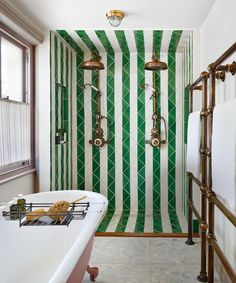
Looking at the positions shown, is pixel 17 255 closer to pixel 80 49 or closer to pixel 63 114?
pixel 63 114

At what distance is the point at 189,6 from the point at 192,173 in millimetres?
1468

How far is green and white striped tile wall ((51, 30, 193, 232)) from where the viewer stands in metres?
3.92

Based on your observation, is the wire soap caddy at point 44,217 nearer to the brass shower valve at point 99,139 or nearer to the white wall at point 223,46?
the white wall at point 223,46

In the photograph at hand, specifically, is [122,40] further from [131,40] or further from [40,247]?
[40,247]

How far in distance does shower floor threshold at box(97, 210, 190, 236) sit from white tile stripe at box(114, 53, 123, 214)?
0.24 metres

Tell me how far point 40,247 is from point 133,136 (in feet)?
8.05

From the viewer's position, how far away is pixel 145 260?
99.0 inches

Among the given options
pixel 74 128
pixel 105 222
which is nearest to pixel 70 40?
pixel 74 128

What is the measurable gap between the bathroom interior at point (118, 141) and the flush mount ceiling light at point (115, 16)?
0.04ft

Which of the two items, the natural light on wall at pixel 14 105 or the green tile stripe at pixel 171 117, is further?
the green tile stripe at pixel 171 117

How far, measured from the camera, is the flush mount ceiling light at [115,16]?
258cm

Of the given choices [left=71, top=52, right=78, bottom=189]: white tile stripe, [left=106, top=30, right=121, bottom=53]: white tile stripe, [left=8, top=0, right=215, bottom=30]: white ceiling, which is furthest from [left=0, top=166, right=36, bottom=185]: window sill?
[left=106, top=30, right=121, bottom=53]: white tile stripe

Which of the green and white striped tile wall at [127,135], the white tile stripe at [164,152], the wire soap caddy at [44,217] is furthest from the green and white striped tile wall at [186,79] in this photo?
the wire soap caddy at [44,217]

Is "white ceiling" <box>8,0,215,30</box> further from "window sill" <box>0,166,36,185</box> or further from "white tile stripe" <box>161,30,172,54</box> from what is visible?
"window sill" <box>0,166,36,185</box>
